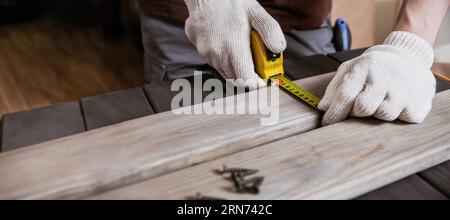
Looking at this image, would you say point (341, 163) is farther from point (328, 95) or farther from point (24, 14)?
point (24, 14)

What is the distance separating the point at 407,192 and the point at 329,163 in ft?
0.48

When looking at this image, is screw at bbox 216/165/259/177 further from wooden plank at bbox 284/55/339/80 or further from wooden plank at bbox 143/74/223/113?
wooden plank at bbox 284/55/339/80

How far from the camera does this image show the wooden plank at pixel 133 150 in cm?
67

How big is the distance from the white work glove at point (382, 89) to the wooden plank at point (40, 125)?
0.57 meters

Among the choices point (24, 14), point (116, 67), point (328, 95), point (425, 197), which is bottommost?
point (116, 67)

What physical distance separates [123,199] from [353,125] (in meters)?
0.49

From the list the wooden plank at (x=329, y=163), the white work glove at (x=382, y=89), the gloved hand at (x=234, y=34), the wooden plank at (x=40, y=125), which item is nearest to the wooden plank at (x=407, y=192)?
the wooden plank at (x=329, y=163)

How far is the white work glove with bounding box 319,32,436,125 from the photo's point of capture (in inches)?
30.2

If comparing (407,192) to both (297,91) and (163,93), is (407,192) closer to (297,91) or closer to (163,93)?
(297,91)

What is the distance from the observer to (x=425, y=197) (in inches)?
26.3

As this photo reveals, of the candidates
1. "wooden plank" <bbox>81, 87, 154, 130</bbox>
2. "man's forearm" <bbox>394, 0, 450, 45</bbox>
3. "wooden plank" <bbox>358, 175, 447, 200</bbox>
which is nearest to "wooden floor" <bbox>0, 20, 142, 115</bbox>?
"wooden plank" <bbox>81, 87, 154, 130</bbox>

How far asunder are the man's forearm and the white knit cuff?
8 cm

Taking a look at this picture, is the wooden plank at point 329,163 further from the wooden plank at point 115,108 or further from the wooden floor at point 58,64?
the wooden floor at point 58,64
